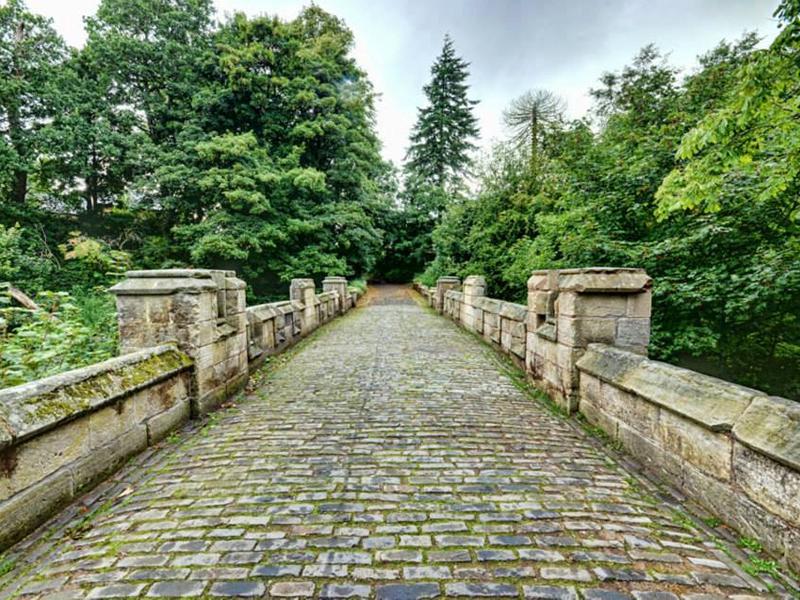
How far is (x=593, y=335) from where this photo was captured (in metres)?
3.98

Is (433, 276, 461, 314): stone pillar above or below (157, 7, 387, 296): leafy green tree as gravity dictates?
below

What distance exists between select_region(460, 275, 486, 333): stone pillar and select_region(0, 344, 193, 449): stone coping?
6.52 meters

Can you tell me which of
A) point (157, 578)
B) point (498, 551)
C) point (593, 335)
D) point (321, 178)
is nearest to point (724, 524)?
point (498, 551)

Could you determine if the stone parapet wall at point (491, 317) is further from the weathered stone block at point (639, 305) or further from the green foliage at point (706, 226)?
the weathered stone block at point (639, 305)

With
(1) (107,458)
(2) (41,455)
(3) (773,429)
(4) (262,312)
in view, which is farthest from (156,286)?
(3) (773,429)

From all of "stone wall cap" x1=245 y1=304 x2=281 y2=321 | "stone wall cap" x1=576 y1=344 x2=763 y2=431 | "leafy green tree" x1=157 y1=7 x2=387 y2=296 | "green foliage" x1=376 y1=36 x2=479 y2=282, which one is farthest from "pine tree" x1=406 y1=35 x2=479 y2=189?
"stone wall cap" x1=576 y1=344 x2=763 y2=431

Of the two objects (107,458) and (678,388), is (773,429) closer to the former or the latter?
(678,388)

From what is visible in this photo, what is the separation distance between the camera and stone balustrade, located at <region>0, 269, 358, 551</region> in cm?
215

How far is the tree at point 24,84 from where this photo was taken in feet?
50.2

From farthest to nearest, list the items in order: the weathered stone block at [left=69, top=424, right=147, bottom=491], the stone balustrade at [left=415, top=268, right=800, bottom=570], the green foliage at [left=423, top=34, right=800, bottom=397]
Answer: the green foliage at [left=423, top=34, right=800, bottom=397]
the weathered stone block at [left=69, top=424, right=147, bottom=491]
the stone balustrade at [left=415, top=268, right=800, bottom=570]

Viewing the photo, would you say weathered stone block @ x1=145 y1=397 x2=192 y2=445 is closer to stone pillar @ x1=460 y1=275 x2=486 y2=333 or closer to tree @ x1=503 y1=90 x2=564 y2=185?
stone pillar @ x1=460 y1=275 x2=486 y2=333

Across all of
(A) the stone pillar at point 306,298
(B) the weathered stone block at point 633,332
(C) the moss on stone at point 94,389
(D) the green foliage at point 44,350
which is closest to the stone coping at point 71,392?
(C) the moss on stone at point 94,389

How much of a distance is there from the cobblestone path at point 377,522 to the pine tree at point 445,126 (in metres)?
30.2

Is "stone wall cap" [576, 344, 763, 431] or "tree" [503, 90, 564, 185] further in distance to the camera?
"tree" [503, 90, 564, 185]
